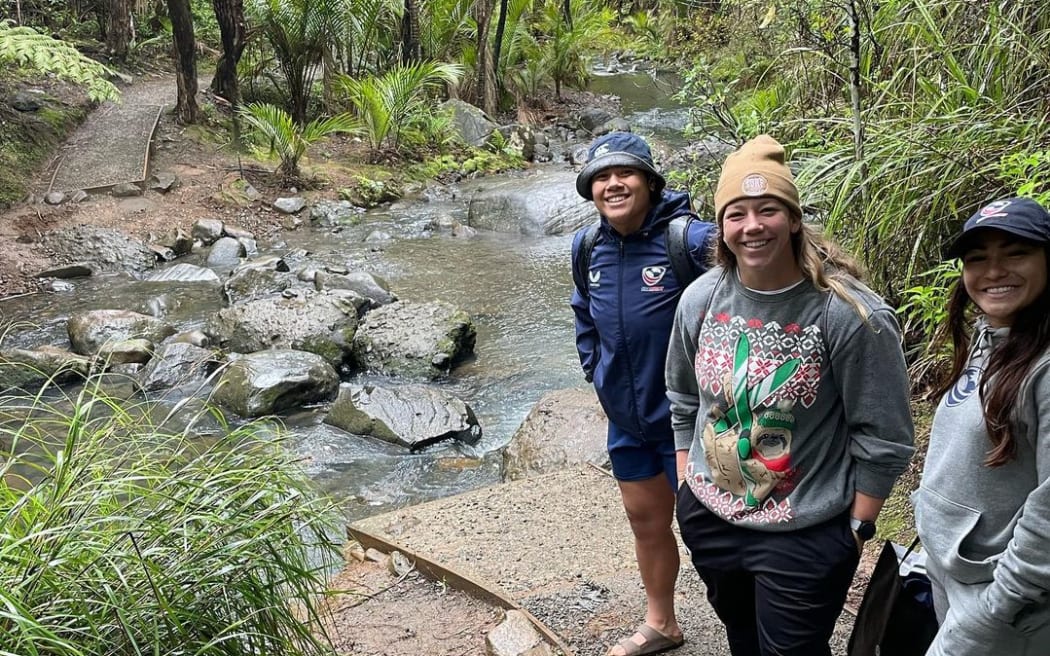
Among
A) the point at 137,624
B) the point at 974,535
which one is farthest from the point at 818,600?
the point at 137,624

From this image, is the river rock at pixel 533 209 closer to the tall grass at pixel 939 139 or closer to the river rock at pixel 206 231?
the river rock at pixel 206 231

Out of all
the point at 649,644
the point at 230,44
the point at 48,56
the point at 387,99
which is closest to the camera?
the point at 649,644

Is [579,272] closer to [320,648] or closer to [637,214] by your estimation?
[637,214]

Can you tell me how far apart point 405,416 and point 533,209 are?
553 centimetres

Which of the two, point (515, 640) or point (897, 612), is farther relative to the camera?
point (515, 640)

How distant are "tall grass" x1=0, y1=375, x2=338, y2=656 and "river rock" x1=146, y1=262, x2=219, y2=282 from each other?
7.22 m

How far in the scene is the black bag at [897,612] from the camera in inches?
75.3

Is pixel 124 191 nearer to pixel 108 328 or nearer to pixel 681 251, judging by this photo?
pixel 108 328

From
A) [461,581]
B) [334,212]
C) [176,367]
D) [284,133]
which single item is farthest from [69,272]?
[461,581]

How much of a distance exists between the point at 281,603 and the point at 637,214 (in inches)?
53.8

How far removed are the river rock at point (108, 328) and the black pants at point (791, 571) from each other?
6.44 metres

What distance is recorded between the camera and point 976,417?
5.24ft

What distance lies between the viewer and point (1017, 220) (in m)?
1.57

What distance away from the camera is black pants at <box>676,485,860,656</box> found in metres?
1.90
